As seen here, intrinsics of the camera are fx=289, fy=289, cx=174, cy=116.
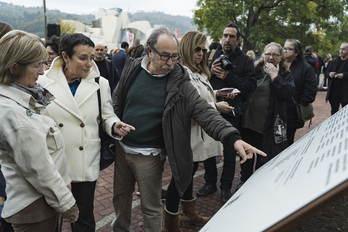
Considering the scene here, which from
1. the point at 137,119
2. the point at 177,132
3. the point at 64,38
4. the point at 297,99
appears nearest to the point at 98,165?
the point at 137,119

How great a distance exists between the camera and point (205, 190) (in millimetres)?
3828

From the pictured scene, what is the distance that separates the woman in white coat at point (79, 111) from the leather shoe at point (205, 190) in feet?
5.97

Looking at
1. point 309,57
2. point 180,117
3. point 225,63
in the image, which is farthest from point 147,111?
point 309,57

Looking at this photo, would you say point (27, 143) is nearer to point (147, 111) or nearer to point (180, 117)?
point (147, 111)

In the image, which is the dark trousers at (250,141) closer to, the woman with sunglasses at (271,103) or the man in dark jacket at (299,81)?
the woman with sunglasses at (271,103)

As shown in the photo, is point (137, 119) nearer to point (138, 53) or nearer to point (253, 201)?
point (253, 201)

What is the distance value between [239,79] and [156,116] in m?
1.45

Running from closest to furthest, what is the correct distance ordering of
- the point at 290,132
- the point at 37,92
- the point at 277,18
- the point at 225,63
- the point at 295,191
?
the point at 295,191
the point at 37,92
the point at 225,63
the point at 290,132
the point at 277,18

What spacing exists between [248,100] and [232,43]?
0.73m

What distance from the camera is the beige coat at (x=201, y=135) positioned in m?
2.85

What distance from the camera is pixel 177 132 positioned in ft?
7.18

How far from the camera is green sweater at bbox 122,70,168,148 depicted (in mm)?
2281

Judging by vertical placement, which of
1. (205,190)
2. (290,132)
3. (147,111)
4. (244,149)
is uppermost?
(244,149)

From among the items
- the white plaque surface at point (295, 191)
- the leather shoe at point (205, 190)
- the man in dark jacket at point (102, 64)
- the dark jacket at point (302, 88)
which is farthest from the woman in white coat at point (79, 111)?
the man in dark jacket at point (102, 64)
